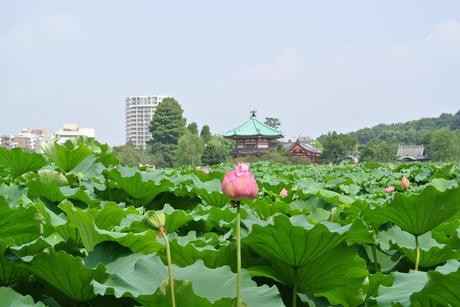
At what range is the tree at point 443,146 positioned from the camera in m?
48.1

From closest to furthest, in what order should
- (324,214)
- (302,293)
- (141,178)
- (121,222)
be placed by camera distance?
(302,293), (121,222), (324,214), (141,178)

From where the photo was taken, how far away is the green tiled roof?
127 feet

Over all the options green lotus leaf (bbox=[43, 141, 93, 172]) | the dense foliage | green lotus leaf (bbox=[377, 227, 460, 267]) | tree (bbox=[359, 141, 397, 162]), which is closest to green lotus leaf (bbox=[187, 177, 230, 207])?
green lotus leaf (bbox=[43, 141, 93, 172])

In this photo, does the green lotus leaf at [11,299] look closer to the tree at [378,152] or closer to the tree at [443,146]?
the tree at [378,152]

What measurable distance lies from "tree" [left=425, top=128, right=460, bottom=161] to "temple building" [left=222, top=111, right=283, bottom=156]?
641 inches

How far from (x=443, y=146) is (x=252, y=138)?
18.8 m

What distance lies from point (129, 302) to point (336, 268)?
0.91 feet

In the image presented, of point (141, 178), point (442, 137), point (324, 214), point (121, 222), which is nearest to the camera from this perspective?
point (121, 222)

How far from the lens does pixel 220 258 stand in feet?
2.82

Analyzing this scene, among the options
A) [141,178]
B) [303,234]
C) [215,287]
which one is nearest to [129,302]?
[215,287]

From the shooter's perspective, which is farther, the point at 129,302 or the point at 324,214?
the point at 324,214

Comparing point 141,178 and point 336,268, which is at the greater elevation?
point 141,178

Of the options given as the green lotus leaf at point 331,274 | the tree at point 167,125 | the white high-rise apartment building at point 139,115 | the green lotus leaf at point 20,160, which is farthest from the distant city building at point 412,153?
the white high-rise apartment building at point 139,115

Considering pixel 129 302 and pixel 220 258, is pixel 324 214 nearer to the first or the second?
pixel 220 258
